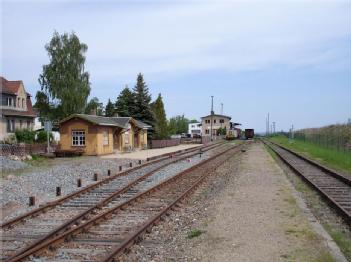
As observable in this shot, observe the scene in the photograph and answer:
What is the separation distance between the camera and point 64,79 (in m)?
55.9

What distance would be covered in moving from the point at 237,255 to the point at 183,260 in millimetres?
882

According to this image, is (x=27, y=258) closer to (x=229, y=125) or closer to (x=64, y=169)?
(x=64, y=169)

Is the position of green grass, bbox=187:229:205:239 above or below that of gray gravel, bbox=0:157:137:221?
below

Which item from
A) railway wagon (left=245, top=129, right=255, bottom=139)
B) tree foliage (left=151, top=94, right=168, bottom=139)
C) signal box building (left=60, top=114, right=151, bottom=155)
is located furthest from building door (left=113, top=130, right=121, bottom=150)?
railway wagon (left=245, top=129, right=255, bottom=139)

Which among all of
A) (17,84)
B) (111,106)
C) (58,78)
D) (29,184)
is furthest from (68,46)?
(29,184)

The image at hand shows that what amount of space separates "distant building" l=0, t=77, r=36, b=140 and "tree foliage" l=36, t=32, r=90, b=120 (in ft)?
13.4

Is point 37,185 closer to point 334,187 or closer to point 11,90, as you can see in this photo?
point 334,187

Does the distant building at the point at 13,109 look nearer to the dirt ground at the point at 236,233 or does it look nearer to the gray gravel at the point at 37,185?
the gray gravel at the point at 37,185

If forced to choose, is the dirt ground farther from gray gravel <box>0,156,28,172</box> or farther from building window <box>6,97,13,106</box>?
building window <box>6,97,13,106</box>

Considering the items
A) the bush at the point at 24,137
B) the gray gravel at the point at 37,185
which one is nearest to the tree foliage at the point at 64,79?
the bush at the point at 24,137

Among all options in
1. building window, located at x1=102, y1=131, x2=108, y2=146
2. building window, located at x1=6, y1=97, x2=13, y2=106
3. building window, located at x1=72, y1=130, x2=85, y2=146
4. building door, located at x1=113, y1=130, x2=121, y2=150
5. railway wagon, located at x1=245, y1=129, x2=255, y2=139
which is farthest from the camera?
railway wagon, located at x1=245, y1=129, x2=255, y2=139

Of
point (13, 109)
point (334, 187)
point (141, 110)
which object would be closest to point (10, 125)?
point (13, 109)

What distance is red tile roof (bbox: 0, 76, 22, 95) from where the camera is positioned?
4628 centimetres

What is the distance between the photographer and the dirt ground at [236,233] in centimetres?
740
